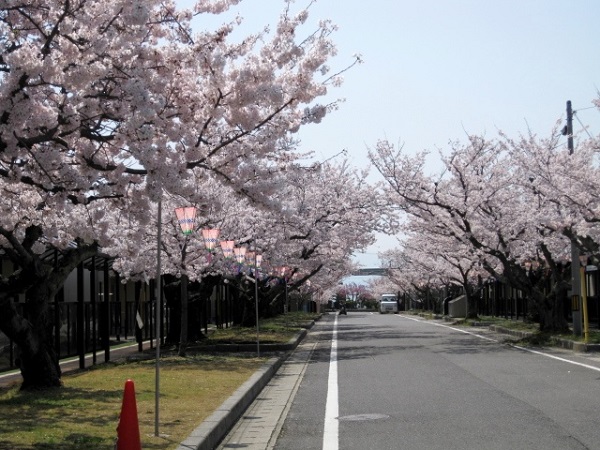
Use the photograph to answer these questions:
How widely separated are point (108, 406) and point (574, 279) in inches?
696

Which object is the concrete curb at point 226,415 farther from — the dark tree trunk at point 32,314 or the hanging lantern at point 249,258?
the hanging lantern at point 249,258

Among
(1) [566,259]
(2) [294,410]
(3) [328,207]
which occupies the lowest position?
(2) [294,410]

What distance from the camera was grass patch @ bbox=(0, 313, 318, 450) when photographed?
891cm

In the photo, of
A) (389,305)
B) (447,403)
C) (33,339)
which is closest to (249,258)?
(33,339)

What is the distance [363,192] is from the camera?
36.4 meters

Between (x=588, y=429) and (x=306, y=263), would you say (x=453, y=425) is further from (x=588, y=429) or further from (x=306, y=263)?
(x=306, y=263)

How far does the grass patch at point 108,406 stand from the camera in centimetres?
891

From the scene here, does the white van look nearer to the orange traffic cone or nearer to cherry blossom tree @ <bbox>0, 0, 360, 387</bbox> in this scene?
cherry blossom tree @ <bbox>0, 0, 360, 387</bbox>

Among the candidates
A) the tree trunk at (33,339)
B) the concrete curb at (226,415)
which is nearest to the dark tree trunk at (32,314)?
the tree trunk at (33,339)

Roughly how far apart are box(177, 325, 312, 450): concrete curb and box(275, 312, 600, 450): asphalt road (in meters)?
0.71

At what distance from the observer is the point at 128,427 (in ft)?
23.6

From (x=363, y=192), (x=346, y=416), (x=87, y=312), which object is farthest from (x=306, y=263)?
(x=346, y=416)

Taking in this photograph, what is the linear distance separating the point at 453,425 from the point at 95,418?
14.6 feet

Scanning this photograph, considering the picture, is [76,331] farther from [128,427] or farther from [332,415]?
[128,427]
